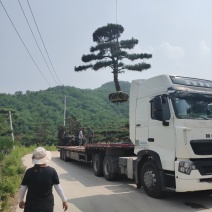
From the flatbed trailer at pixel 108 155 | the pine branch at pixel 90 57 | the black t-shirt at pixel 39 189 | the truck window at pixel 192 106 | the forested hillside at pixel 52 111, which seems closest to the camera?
the black t-shirt at pixel 39 189

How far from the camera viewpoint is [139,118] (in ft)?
27.0

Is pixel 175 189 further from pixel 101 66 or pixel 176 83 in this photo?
pixel 101 66

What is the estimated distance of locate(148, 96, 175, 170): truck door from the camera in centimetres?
674

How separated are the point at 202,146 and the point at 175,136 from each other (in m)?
0.65

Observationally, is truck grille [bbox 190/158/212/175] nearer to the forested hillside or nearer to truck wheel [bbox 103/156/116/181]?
truck wheel [bbox 103/156/116/181]

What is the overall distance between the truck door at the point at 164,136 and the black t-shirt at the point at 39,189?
3452 millimetres

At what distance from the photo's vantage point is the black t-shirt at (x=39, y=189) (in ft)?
12.6

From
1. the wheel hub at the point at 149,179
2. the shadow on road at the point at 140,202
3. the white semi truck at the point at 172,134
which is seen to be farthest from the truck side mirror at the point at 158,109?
the shadow on road at the point at 140,202

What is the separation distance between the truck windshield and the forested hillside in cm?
4031

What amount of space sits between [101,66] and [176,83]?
983 centimetres

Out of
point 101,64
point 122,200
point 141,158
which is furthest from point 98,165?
point 101,64

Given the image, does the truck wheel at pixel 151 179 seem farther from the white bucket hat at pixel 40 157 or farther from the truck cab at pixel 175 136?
the white bucket hat at pixel 40 157

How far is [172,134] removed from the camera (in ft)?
22.2

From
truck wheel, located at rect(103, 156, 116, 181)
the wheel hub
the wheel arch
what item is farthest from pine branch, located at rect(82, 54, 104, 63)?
the wheel hub
